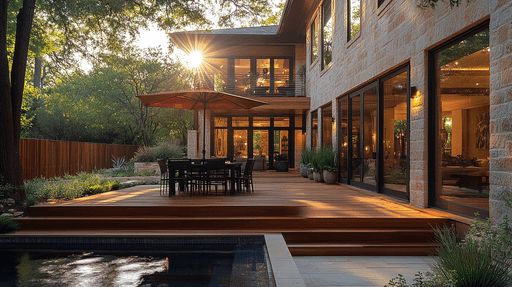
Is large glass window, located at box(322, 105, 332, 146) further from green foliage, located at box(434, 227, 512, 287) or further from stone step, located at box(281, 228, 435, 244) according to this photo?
green foliage, located at box(434, 227, 512, 287)

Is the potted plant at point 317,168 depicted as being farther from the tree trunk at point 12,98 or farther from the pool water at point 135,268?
the tree trunk at point 12,98

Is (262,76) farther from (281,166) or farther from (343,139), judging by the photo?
(343,139)

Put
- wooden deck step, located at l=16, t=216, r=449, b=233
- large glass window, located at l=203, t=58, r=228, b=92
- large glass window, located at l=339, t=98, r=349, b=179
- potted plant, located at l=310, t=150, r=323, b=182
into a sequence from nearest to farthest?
1. wooden deck step, located at l=16, t=216, r=449, b=233
2. large glass window, located at l=339, t=98, r=349, b=179
3. potted plant, located at l=310, t=150, r=323, b=182
4. large glass window, located at l=203, t=58, r=228, b=92

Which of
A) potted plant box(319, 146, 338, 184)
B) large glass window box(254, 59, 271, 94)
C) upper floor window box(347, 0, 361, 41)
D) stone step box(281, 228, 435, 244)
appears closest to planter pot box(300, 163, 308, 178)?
potted plant box(319, 146, 338, 184)

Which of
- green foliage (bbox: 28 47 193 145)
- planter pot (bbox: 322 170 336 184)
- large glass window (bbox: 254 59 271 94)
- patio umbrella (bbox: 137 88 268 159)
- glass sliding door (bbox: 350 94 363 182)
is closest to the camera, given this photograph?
patio umbrella (bbox: 137 88 268 159)

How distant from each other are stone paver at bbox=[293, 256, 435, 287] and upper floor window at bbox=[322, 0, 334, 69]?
8142 mm

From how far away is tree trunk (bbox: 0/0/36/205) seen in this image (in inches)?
253

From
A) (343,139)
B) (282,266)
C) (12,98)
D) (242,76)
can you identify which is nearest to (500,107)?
(282,266)

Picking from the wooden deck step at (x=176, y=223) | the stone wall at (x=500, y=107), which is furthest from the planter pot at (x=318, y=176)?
the stone wall at (x=500, y=107)

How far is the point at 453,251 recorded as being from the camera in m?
2.88

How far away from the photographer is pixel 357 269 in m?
3.91

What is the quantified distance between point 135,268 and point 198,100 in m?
5.25

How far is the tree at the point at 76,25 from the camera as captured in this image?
6488mm

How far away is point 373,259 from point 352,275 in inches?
31.6
